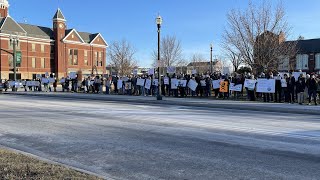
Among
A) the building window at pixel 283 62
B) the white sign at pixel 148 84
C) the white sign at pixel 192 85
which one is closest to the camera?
the white sign at pixel 192 85

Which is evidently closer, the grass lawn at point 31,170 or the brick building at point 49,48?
the grass lawn at point 31,170

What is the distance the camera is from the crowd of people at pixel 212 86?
74.3 ft

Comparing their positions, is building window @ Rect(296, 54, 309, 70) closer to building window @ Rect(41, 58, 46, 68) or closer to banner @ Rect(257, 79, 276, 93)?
building window @ Rect(41, 58, 46, 68)

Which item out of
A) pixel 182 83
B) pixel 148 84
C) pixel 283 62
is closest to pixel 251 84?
pixel 182 83

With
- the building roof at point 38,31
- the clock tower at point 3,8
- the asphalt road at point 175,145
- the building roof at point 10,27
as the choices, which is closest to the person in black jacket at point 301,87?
the asphalt road at point 175,145

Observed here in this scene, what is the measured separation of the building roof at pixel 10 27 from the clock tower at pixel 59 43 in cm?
927

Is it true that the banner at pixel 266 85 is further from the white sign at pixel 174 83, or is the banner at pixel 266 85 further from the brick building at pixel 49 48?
the brick building at pixel 49 48

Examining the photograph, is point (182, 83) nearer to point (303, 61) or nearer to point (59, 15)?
point (303, 61)

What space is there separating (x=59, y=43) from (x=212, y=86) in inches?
3168

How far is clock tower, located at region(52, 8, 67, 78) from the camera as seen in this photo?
334 feet

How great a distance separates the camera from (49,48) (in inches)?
4040

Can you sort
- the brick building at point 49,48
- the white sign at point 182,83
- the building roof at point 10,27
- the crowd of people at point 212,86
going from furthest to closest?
the brick building at point 49,48 → the building roof at point 10,27 → the white sign at point 182,83 → the crowd of people at point 212,86

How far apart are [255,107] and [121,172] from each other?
47.9 ft

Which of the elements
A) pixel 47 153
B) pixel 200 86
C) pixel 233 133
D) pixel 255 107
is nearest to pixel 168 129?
pixel 233 133
